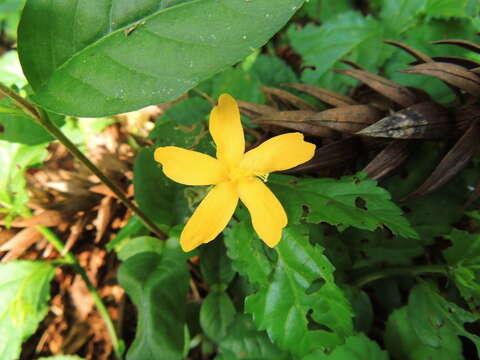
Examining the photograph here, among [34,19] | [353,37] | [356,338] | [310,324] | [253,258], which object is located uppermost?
[34,19]

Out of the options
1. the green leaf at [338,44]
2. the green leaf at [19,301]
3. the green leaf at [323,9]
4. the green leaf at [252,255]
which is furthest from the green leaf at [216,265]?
the green leaf at [323,9]

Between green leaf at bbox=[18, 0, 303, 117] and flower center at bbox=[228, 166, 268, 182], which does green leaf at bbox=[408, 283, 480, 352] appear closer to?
flower center at bbox=[228, 166, 268, 182]

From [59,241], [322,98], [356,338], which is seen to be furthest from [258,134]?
[59,241]

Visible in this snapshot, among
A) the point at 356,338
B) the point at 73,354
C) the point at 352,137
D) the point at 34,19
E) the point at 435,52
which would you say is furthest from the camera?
the point at 73,354

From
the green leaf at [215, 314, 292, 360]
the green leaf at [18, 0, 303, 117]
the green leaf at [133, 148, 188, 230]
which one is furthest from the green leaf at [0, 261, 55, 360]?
the green leaf at [18, 0, 303, 117]

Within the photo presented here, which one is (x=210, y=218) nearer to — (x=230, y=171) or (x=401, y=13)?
(x=230, y=171)

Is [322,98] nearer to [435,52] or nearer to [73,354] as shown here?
[435,52]
